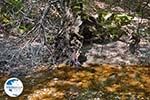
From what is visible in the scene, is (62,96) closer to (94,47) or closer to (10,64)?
(10,64)

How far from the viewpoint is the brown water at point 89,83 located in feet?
21.4

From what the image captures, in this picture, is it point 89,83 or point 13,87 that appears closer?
point 13,87

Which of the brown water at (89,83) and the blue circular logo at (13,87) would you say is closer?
the blue circular logo at (13,87)

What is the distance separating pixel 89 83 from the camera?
6.91 metres

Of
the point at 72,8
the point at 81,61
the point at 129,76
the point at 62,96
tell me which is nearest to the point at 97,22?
the point at 72,8

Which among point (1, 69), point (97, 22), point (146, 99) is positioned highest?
point (97, 22)

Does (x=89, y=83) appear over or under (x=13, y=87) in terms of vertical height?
under

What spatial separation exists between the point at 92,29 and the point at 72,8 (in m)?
0.73

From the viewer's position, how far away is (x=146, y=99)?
633cm

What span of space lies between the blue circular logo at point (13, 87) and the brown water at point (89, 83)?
0.79ft

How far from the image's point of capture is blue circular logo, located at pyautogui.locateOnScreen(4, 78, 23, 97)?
19.9 feet

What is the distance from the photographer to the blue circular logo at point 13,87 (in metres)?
6.08

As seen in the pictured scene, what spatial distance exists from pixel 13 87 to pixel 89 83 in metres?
1.46

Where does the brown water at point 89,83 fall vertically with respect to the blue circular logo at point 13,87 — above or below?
below
